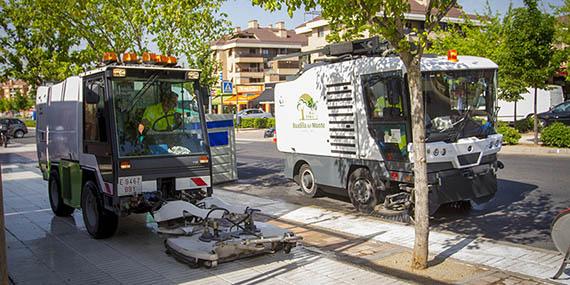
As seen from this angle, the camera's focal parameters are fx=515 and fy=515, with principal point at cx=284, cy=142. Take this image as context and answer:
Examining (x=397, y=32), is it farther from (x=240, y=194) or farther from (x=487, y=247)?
(x=240, y=194)

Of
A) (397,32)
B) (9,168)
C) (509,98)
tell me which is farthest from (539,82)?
(9,168)

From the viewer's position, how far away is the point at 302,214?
9.62 m

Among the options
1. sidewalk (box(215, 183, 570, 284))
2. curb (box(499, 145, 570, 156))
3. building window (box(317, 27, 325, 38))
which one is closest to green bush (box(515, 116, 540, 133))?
curb (box(499, 145, 570, 156))

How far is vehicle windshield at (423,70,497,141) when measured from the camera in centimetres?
845

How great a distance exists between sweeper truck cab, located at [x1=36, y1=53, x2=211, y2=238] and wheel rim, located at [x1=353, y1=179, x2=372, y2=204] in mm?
3054

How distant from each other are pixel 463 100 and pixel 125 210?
18.8 feet

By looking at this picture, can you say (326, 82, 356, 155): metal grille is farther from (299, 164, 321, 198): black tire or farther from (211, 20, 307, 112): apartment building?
(211, 20, 307, 112): apartment building

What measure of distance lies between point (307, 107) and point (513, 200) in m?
4.46

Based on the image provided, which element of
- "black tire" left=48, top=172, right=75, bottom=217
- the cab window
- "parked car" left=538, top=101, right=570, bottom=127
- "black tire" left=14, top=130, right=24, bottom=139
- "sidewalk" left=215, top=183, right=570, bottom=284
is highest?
the cab window

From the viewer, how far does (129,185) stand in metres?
7.31

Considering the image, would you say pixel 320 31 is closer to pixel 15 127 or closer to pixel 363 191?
pixel 15 127

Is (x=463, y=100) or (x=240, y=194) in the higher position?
(x=463, y=100)

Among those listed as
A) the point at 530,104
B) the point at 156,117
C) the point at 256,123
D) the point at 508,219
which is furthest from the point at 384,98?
the point at 256,123

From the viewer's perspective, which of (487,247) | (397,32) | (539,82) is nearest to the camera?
(397,32)
